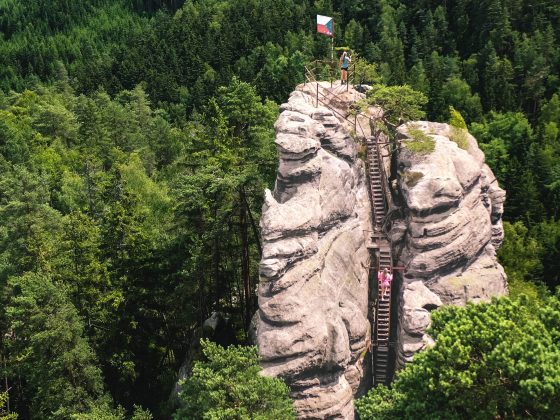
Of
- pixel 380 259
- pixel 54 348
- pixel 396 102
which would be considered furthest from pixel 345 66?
pixel 54 348

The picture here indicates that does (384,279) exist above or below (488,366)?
below

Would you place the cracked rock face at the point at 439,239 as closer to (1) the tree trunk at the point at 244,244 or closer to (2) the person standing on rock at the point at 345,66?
(2) the person standing on rock at the point at 345,66

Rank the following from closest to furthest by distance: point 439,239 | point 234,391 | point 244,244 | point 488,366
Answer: point 488,366 → point 234,391 → point 439,239 → point 244,244

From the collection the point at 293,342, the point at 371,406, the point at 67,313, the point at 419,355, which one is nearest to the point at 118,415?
the point at 67,313

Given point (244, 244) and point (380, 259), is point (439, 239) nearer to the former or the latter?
point (380, 259)

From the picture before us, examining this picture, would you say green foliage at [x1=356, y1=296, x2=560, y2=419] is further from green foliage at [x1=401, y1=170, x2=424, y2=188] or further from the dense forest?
green foliage at [x1=401, y1=170, x2=424, y2=188]

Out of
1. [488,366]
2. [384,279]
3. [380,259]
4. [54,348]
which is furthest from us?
[54,348]

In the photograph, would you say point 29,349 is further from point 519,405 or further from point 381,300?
point 519,405
